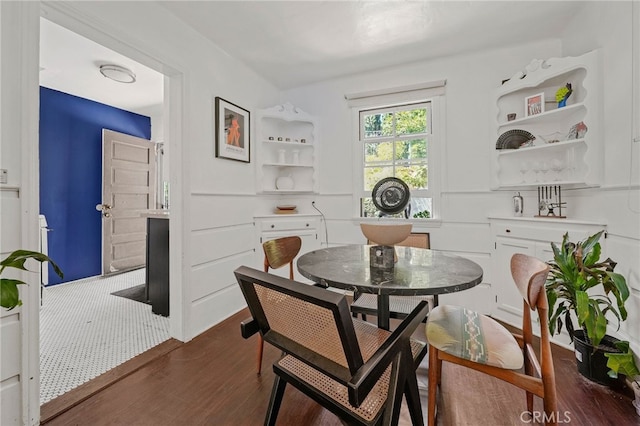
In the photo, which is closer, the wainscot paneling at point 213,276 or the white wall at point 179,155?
the white wall at point 179,155

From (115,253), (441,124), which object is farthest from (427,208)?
(115,253)

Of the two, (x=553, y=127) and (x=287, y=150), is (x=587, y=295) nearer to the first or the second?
(x=553, y=127)

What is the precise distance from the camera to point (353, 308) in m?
1.85

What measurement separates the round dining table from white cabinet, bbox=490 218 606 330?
1.07 m

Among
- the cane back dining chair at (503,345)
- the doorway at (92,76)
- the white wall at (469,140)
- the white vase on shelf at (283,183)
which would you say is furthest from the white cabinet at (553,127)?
the doorway at (92,76)

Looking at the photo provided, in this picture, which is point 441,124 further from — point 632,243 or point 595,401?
point 595,401

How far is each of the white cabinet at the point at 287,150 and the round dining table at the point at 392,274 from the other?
1.74 metres

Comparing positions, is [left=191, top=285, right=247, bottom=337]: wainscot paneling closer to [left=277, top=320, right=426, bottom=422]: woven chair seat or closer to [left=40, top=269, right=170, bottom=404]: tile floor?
[left=40, top=269, right=170, bottom=404]: tile floor

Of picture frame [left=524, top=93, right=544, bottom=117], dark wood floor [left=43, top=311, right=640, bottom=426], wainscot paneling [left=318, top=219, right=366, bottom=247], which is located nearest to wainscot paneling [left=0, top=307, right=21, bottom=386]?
dark wood floor [left=43, top=311, right=640, bottom=426]

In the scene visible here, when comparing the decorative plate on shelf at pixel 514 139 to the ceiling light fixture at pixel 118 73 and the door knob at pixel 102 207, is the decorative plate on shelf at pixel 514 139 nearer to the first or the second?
the ceiling light fixture at pixel 118 73

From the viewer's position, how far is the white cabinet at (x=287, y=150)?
3.16 metres

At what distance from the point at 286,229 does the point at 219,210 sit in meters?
0.83

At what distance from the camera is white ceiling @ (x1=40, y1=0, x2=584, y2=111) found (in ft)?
6.76

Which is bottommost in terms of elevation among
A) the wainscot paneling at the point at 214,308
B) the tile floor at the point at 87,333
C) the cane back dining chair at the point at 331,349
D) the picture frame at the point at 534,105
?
the tile floor at the point at 87,333
